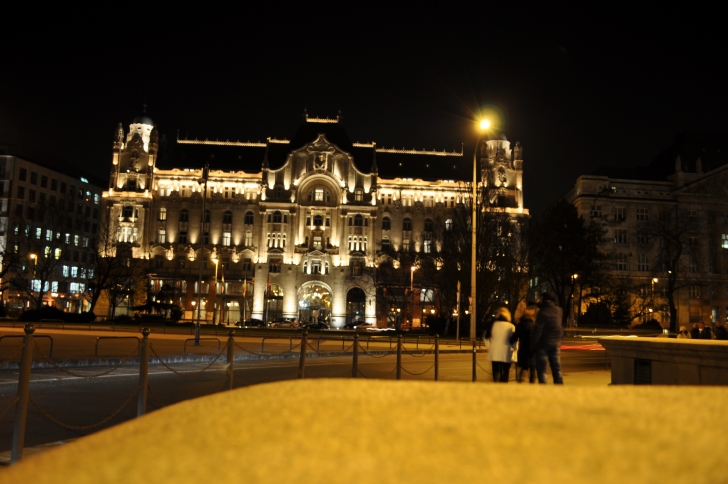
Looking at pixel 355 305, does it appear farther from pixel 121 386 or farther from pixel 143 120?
pixel 121 386

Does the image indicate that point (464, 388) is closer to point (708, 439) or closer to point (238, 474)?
point (708, 439)

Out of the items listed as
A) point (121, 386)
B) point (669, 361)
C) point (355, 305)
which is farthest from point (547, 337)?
point (355, 305)

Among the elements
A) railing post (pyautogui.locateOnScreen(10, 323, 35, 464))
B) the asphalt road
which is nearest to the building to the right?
the asphalt road

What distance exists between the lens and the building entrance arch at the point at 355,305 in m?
102

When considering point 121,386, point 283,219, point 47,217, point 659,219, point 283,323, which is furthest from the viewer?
point 283,219

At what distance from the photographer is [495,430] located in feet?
9.41

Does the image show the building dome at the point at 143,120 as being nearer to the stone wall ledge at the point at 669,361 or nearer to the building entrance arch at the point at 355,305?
the building entrance arch at the point at 355,305

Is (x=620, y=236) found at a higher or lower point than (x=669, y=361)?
higher

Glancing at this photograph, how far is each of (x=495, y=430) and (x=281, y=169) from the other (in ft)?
345

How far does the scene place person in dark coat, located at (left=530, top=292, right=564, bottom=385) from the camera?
45.8 ft

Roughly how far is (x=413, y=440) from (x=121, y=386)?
16.3 m

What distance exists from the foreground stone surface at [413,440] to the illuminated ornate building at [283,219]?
9620 centimetres

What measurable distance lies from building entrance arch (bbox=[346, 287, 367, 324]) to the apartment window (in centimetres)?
3935

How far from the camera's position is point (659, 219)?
8906cm
